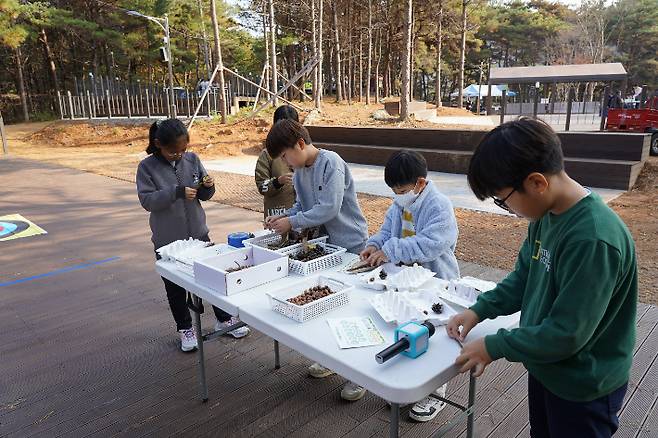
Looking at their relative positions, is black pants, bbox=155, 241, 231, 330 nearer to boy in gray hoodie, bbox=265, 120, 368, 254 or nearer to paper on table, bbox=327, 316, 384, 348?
boy in gray hoodie, bbox=265, 120, 368, 254

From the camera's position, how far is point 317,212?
2.38 meters

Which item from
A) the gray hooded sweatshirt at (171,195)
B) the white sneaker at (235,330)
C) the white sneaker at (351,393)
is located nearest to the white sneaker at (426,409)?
the white sneaker at (351,393)

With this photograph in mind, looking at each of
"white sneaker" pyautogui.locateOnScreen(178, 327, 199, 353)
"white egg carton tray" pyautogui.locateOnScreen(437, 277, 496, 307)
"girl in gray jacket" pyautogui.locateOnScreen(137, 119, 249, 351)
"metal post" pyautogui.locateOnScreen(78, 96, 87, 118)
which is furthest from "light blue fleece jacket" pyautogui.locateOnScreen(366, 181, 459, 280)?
"metal post" pyautogui.locateOnScreen(78, 96, 87, 118)

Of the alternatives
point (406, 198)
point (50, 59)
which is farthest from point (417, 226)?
point (50, 59)

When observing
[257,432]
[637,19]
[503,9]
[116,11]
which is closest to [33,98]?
[116,11]

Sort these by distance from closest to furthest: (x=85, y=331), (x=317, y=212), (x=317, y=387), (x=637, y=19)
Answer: (x=317, y=212) → (x=317, y=387) → (x=85, y=331) → (x=637, y=19)

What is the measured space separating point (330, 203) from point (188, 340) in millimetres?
1381

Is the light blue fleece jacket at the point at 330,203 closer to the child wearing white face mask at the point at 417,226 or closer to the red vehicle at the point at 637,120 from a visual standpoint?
the child wearing white face mask at the point at 417,226

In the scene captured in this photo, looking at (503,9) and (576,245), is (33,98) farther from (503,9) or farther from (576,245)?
(503,9)

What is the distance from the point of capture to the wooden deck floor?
2.27 metres

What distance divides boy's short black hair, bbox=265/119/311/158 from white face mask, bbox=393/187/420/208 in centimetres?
56

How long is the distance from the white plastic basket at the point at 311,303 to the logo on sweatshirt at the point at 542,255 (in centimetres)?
69

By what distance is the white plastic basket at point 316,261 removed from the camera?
205 cm

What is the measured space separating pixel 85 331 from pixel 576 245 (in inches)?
131
